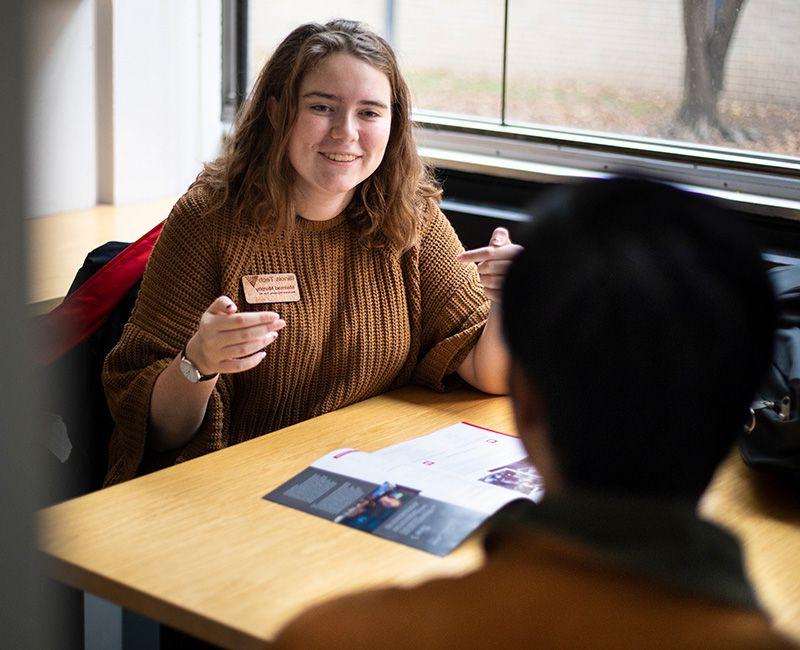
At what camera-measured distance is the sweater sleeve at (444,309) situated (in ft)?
6.55

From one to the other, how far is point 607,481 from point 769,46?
2.11 metres

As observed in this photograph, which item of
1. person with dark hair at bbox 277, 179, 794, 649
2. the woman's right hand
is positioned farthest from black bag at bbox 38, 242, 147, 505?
person with dark hair at bbox 277, 179, 794, 649

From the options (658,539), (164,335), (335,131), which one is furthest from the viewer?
(335,131)

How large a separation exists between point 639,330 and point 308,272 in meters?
1.37

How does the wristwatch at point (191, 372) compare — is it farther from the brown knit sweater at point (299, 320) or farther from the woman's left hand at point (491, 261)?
the woman's left hand at point (491, 261)

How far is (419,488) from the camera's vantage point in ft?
4.92

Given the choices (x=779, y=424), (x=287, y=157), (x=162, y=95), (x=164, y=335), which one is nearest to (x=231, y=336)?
(x=164, y=335)

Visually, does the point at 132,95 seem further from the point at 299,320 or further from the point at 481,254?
the point at 481,254

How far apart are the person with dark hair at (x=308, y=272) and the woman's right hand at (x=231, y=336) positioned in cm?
13

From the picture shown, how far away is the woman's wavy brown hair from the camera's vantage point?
75.9 inches

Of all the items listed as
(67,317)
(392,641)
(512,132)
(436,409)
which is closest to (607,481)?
(392,641)

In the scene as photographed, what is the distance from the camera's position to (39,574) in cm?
32

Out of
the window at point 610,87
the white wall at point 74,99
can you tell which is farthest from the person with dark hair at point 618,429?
the white wall at point 74,99

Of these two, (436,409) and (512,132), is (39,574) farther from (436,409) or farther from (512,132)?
(512,132)
